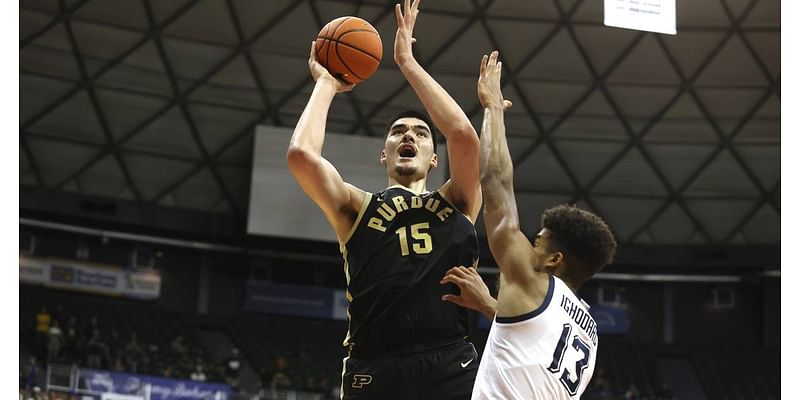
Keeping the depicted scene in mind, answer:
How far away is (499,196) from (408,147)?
104 centimetres

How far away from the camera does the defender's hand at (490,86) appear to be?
16.3ft

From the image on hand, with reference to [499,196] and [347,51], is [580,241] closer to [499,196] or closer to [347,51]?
[499,196]

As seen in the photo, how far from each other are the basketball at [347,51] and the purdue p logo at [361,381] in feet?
5.49

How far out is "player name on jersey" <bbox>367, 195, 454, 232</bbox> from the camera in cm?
529

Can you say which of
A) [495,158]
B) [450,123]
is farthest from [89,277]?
[495,158]

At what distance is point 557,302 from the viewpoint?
446 centimetres

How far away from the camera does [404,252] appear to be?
17.0 feet

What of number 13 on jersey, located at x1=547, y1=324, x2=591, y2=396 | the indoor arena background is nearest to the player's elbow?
number 13 on jersey, located at x1=547, y1=324, x2=591, y2=396

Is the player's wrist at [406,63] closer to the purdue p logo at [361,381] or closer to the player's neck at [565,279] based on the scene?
the player's neck at [565,279]

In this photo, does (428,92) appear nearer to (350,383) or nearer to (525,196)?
(350,383)

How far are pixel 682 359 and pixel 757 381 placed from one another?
304cm

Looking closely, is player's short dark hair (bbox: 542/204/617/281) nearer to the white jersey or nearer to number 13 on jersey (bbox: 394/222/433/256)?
the white jersey

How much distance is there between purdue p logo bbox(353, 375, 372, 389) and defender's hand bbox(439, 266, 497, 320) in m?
0.58

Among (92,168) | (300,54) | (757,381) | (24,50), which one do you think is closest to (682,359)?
(757,381)
